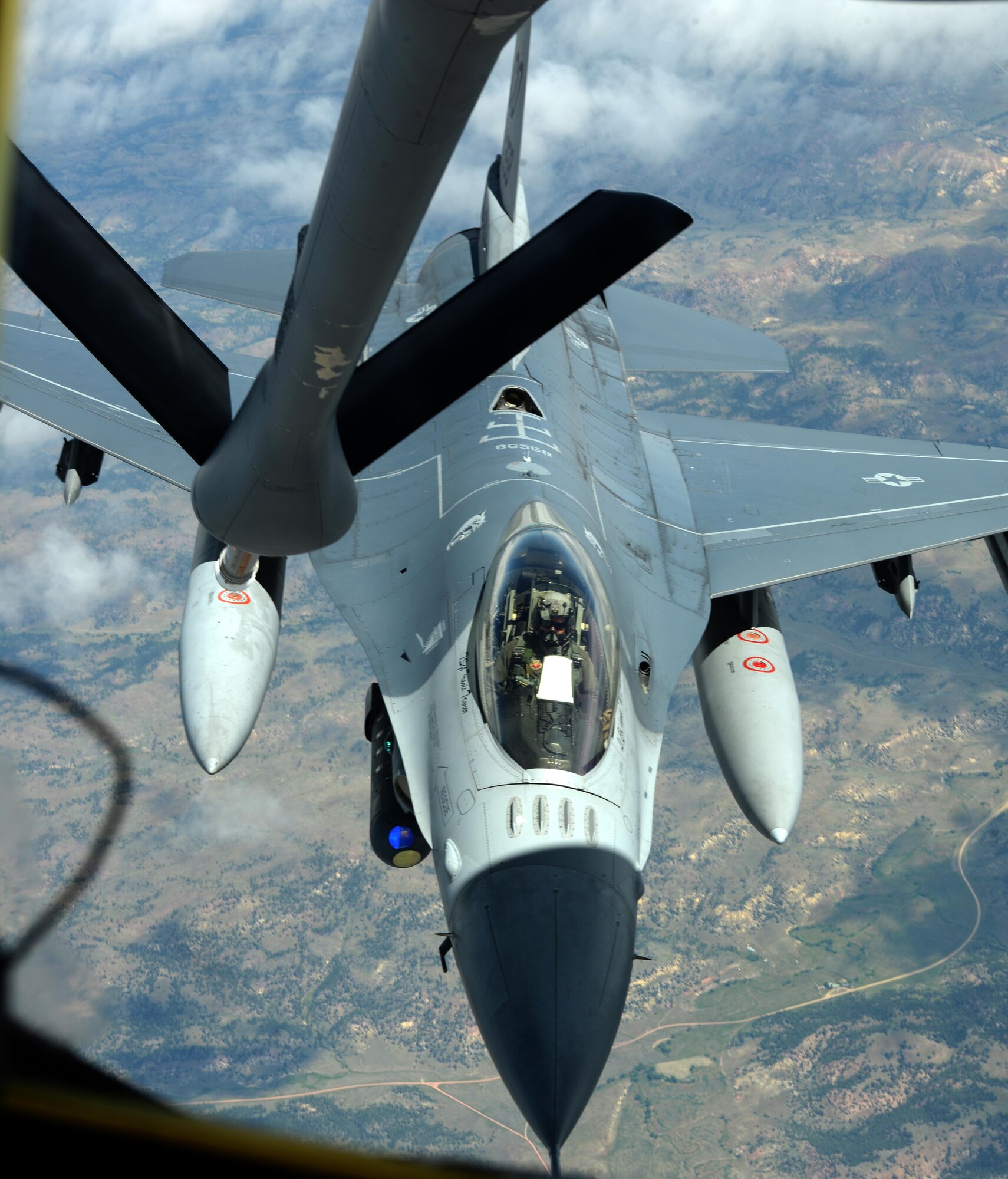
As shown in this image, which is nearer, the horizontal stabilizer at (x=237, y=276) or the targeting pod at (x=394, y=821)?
the targeting pod at (x=394, y=821)

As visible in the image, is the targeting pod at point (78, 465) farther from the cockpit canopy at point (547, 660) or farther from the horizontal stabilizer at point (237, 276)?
the cockpit canopy at point (547, 660)

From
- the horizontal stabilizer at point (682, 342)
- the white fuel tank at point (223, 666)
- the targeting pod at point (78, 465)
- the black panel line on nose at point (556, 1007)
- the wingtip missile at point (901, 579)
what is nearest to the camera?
the black panel line on nose at point (556, 1007)

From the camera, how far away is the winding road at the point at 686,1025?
120m

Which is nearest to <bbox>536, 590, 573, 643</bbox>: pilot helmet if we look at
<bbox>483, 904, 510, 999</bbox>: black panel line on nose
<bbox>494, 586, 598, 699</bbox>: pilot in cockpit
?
<bbox>494, 586, 598, 699</bbox>: pilot in cockpit

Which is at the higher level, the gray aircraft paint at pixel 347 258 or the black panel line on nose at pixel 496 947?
the gray aircraft paint at pixel 347 258

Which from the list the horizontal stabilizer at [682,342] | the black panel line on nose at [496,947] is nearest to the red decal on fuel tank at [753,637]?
the black panel line on nose at [496,947]

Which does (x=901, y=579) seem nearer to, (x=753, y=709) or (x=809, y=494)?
(x=809, y=494)

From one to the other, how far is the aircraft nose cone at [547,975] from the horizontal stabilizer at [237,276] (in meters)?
19.3

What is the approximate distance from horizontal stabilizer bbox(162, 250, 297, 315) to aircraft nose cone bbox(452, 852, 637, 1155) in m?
19.3

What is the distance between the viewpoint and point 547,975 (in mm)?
10359

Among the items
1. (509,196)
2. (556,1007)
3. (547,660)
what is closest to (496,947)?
(556,1007)

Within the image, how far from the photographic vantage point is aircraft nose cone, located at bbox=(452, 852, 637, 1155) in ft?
32.8

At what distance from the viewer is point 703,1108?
122188mm

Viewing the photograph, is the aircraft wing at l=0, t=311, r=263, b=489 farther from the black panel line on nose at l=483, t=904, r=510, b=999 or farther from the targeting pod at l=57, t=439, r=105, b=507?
the black panel line on nose at l=483, t=904, r=510, b=999
